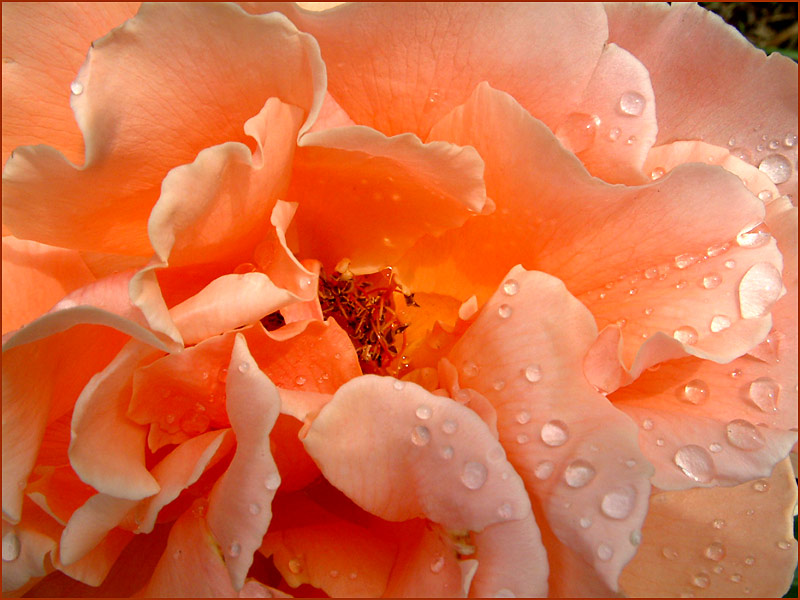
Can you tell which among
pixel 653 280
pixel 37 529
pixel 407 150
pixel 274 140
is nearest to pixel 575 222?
pixel 653 280

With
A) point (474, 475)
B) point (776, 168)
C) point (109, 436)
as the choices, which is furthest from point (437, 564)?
point (776, 168)

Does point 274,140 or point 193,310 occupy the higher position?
point 274,140

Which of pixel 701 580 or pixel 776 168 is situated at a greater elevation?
pixel 776 168

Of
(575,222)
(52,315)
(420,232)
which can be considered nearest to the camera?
(52,315)

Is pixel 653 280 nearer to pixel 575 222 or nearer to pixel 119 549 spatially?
pixel 575 222

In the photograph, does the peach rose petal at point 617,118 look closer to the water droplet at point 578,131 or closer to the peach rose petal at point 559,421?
the water droplet at point 578,131

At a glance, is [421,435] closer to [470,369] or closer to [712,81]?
[470,369]

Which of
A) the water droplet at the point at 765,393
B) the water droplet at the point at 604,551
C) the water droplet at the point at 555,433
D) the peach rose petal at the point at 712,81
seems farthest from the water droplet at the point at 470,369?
the peach rose petal at the point at 712,81
